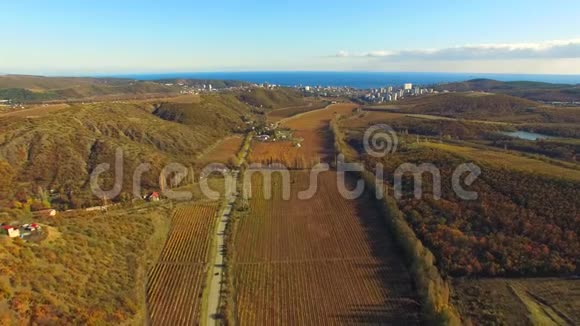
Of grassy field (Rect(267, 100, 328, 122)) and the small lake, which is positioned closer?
the small lake

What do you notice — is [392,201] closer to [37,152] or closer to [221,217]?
[221,217]

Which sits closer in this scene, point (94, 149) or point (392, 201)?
point (392, 201)

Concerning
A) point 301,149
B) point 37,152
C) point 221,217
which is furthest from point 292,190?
point 37,152

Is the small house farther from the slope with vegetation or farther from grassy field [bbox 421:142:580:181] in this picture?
the slope with vegetation
